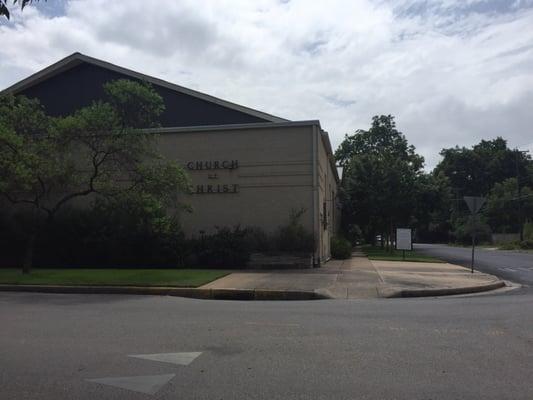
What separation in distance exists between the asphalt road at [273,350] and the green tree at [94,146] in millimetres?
6936

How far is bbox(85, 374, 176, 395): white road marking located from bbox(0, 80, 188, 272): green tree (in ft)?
40.9

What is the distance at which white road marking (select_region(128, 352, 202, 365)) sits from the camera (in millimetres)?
6738

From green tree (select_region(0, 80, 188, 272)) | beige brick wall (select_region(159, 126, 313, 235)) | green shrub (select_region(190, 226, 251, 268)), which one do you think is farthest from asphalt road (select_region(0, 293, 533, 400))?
beige brick wall (select_region(159, 126, 313, 235))

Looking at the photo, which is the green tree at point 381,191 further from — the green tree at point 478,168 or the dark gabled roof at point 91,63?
the green tree at point 478,168

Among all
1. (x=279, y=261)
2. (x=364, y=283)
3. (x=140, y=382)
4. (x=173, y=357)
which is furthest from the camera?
(x=279, y=261)

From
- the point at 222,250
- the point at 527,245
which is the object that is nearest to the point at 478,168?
the point at 527,245

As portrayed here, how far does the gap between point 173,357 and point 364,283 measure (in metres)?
10.2

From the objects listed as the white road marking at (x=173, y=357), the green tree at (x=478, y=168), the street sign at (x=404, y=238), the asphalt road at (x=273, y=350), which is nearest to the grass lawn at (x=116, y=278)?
the asphalt road at (x=273, y=350)

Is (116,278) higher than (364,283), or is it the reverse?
(116,278)

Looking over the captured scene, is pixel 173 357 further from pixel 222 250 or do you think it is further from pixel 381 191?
pixel 381 191

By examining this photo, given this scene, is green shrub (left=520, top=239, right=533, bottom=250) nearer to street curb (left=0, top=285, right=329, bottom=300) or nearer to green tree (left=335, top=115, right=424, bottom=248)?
green tree (left=335, top=115, right=424, bottom=248)

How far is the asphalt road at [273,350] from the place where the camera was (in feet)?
18.5

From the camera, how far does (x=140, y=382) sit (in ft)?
19.3

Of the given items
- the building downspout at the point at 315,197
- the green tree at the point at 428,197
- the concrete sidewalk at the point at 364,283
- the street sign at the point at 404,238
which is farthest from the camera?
the green tree at the point at 428,197
